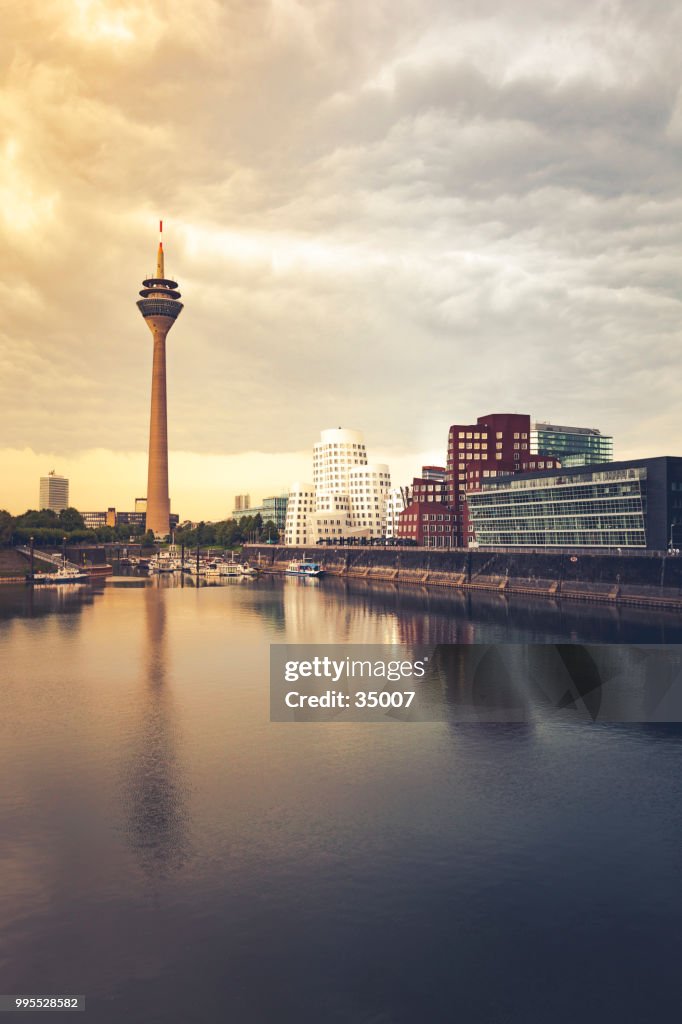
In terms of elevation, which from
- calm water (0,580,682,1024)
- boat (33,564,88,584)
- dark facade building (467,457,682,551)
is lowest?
calm water (0,580,682,1024)

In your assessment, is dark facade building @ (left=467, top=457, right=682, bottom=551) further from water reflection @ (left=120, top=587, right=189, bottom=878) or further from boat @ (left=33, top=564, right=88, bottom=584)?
water reflection @ (left=120, top=587, right=189, bottom=878)

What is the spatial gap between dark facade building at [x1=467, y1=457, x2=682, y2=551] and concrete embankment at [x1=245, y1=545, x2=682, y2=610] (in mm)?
16487

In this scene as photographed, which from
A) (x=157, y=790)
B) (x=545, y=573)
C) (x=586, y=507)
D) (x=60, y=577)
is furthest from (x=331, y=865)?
(x=60, y=577)

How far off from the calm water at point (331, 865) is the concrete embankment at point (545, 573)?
2610 inches

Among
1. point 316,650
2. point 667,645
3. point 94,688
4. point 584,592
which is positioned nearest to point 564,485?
point 584,592

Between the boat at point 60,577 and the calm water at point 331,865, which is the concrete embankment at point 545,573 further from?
the boat at point 60,577

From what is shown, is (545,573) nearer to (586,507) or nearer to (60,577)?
(586,507)

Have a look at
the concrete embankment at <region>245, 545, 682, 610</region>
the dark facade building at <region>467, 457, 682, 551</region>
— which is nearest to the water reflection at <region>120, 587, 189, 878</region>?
the concrete embankment at <region>245, 545, 682, 610</region>

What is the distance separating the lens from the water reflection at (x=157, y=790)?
28.0 meters

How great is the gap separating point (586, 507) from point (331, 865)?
424ft

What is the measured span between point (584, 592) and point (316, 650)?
59722mm

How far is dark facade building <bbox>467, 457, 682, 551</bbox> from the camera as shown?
12700 centimetres

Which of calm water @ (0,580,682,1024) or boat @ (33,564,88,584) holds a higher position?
boat @ (33,564,88,584)

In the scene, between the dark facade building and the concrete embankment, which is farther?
the dark facade building
